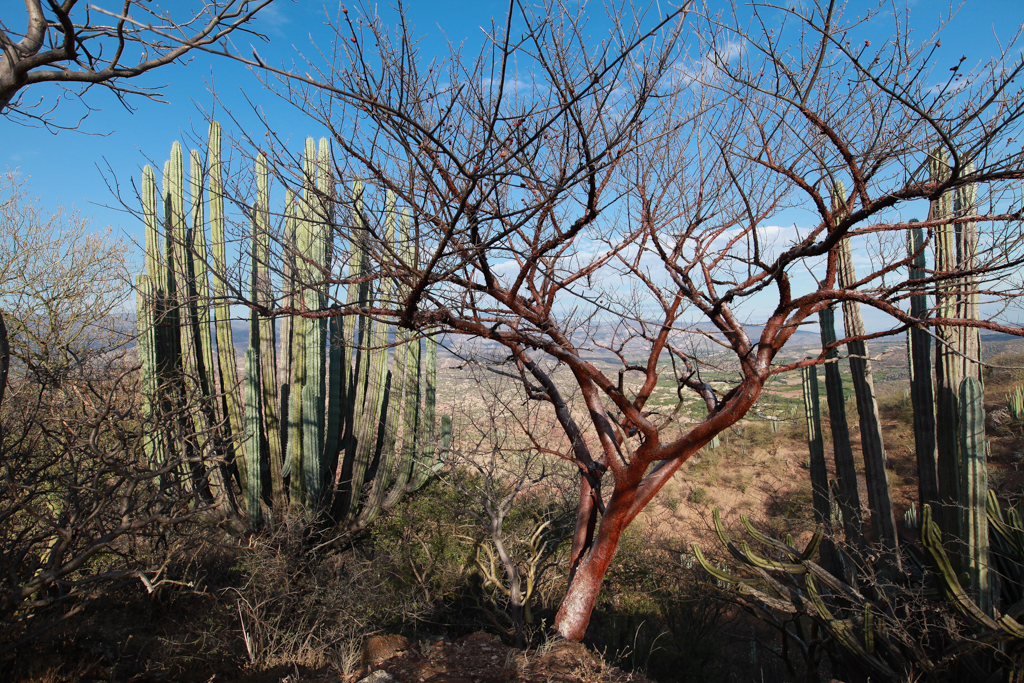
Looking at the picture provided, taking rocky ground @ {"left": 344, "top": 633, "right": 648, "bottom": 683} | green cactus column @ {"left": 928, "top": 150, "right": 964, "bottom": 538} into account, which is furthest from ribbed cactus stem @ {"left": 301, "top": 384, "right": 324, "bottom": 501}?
green cactus column @ {"left": 928, "top": 150, "right": 964, "bottom": 538}

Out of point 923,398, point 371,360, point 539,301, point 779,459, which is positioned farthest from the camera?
point 779,459

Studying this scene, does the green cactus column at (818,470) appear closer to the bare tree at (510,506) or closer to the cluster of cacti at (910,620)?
the cluster of cacti at (910,620)

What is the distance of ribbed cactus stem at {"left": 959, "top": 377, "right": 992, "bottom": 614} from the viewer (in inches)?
166

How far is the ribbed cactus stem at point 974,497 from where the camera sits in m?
4.21

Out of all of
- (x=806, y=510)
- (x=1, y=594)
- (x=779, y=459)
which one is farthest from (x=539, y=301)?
(x=779, y=459)

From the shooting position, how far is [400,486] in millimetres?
8000

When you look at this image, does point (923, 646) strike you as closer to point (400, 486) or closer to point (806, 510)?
point (806, 510)

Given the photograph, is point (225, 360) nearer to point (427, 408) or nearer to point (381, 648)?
point (427, 408)

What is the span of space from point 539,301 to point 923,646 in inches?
160

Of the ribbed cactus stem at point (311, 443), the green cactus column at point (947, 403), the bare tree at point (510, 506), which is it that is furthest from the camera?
the ribbed cactus stem at point (311, 443)

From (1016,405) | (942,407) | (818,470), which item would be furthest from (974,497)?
(1016,405)

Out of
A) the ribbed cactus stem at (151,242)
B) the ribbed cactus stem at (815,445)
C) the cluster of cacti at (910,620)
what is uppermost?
the ribbed cactus stem at (151,242)

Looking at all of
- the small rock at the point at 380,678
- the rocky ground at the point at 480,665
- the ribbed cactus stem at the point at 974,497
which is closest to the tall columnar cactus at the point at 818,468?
the ribbed cactus stem at the point at 974,497

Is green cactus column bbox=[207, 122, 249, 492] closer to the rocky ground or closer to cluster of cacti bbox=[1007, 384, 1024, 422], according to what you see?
the rocky ground
